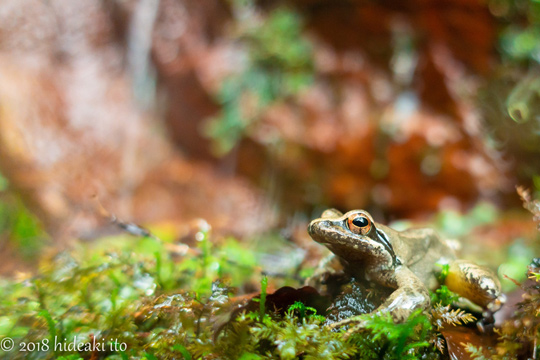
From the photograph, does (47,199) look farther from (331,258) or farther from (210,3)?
(331,258)

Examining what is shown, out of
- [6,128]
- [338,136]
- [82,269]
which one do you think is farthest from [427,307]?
[6,128]

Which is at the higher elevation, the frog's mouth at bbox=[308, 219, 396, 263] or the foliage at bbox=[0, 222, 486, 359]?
the frog's mouth at bbox=[308, 219, 396, 263]

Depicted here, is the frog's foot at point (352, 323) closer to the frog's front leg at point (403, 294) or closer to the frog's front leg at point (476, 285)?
the frog's front leg at point (403, 294)

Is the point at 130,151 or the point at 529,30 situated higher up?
the point at 529,30

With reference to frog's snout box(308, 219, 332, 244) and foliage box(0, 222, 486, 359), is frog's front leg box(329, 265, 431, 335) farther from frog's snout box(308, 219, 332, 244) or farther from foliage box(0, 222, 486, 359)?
frog's snout box(308, 219, 332, 244)

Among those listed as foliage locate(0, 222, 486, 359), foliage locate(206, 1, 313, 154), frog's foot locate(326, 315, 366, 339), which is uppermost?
foliage locate(206, 1, 313, 154)

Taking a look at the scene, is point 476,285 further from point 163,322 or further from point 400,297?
point 163,322

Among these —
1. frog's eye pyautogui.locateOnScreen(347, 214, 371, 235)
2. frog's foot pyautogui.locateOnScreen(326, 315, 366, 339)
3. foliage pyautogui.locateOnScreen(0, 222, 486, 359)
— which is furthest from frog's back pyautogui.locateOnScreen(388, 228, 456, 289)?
frog's foot pyautogui.locateOnScreen(326, 315, 366, 339)
